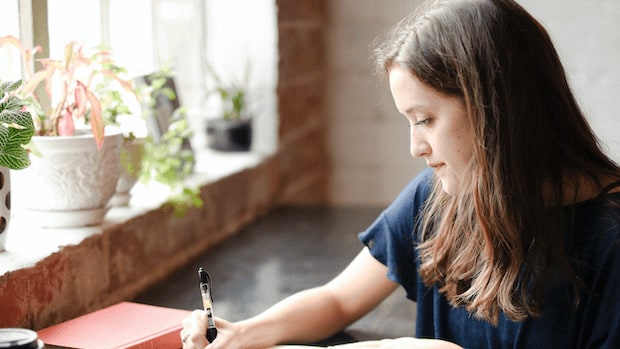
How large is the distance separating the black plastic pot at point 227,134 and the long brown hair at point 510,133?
1438 millimetres

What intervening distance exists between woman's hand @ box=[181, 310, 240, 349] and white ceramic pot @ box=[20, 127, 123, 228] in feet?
1.29

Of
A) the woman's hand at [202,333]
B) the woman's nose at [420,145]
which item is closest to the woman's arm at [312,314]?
the woman's hand at [202,333]

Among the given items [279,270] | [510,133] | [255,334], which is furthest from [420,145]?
[279,270]

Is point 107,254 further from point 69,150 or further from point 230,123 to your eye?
point 230,123

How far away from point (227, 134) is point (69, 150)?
3.98 ft

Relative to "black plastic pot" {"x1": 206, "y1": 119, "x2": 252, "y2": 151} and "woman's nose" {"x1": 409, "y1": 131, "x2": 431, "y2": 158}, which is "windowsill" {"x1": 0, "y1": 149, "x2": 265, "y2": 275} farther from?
"woman's nose" {"x1": 409, "y1": 131, "x2": 431, "y2": 158}

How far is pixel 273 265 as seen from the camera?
2215mm

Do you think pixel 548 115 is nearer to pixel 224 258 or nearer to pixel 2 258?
pixel 2 258

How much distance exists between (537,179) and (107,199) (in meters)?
0.90

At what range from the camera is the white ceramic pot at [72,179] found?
1720mm

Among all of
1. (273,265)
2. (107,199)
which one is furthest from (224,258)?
(107,199)

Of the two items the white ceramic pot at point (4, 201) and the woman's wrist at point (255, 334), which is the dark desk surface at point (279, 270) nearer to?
the woman's wrist at point (255, 334)

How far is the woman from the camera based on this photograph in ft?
4.57

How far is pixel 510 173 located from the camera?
1.41 metres
